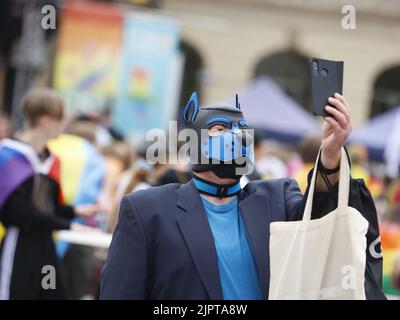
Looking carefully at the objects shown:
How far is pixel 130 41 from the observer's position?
13219 millimetres

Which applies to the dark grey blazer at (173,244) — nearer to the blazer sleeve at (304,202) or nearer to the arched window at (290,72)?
the blazer sleeve at (304,202)

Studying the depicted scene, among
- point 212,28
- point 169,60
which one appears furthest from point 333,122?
point 212,28

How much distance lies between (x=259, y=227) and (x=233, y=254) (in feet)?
0.46

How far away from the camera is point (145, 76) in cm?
1271

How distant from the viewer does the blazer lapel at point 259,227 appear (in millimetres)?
3303

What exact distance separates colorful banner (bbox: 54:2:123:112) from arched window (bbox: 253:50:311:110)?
53.6ft

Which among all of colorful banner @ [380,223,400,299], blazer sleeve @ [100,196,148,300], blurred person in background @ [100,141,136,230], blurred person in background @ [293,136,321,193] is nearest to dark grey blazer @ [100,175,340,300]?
blazer sleeve @ [100,196,148,300]

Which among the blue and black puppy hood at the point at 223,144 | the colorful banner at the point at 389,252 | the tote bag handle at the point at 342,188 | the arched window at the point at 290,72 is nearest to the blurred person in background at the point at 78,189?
the colorful banner at the point at 389,252

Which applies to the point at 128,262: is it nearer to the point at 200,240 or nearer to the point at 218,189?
the point at 200,240

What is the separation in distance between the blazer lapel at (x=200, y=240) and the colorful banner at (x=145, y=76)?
893cm

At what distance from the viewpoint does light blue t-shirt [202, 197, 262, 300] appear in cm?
330

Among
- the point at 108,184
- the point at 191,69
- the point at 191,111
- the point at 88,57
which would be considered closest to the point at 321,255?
the point at 191,111

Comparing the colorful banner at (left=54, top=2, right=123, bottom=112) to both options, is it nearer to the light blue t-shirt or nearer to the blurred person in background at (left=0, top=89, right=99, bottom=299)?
the blurred person in background at (left=0, top=89, right=99, bottom=299)
